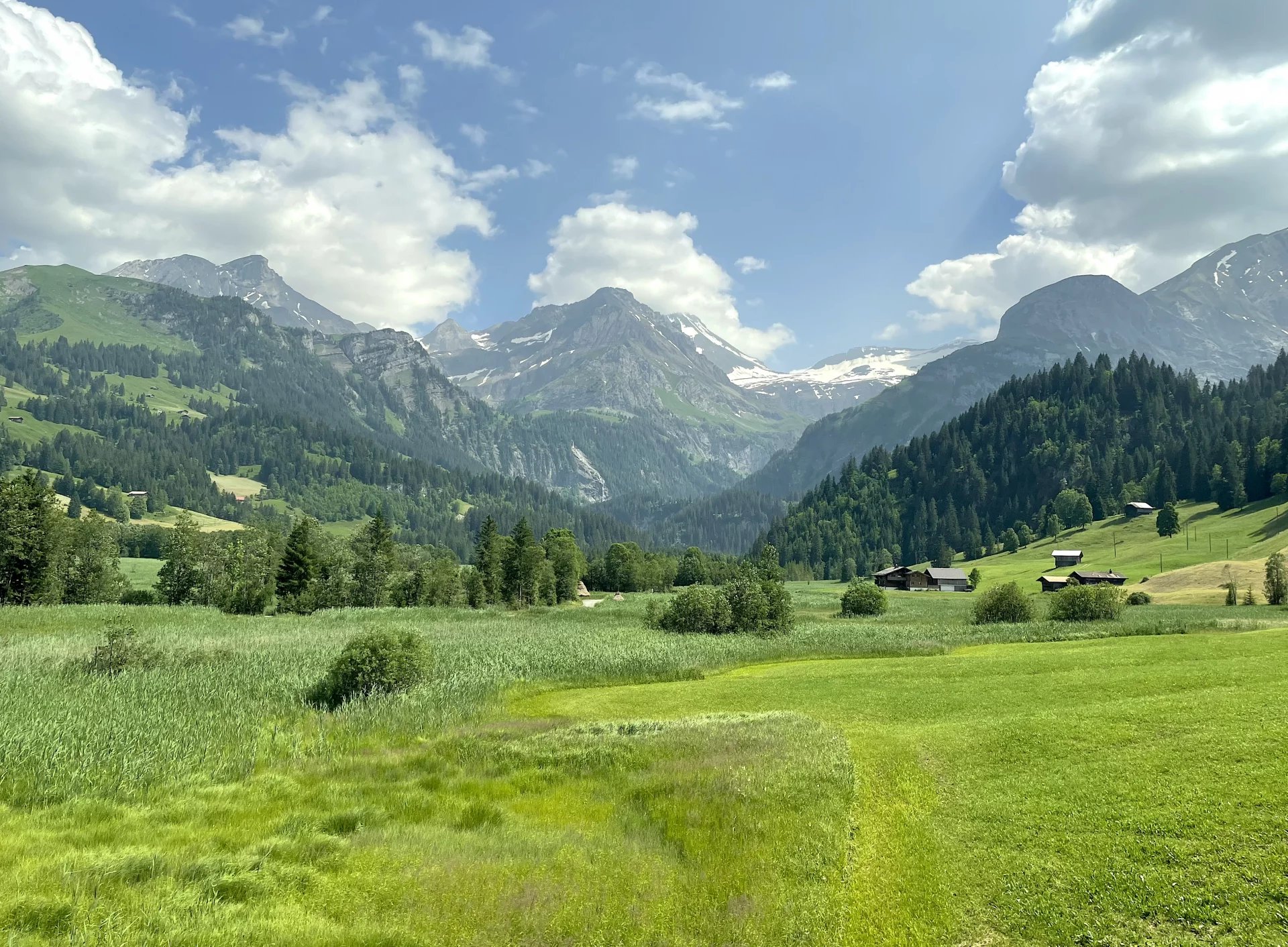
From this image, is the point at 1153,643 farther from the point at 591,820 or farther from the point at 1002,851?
the point at 591,820

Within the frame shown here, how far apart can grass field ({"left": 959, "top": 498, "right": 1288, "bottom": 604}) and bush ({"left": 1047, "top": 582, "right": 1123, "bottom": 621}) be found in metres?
35.5

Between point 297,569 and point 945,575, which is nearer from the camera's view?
point 297,569

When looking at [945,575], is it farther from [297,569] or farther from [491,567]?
[297,569]

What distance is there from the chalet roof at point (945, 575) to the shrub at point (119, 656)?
540 feet

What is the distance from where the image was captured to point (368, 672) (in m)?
38.0

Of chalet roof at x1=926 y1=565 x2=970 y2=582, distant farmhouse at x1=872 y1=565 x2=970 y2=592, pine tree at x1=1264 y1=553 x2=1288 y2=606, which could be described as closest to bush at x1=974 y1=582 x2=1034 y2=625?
pine tree at x1=1264 y1=553 x2=1288 y2=606

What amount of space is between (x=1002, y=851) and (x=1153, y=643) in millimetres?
35735

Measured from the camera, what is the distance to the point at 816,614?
108 meters

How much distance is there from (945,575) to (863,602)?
7639cm

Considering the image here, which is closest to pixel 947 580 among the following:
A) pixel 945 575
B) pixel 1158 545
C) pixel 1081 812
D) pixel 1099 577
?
pixel 945 575

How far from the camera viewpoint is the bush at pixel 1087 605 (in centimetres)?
7406

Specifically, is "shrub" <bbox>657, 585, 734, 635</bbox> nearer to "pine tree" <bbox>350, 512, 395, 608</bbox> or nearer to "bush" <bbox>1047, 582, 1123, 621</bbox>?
"bush" <bbox>1047, 582, 1123, 621</bbox>

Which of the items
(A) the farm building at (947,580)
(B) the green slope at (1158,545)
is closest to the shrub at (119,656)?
(B) the green slope at (1158,545)

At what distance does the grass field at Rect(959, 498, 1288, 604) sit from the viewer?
359 feet
